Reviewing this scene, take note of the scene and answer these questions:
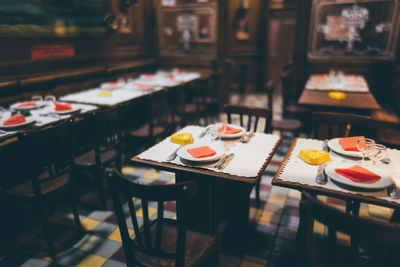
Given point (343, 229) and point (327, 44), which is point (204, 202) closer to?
point (343, 229)

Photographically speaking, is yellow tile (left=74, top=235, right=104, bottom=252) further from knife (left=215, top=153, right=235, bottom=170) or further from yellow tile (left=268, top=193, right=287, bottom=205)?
yellow tile (left=268, top=193, right=287, bottom=205)

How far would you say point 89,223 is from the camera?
9.07ft

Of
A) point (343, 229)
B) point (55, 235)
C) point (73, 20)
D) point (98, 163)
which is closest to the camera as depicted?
point (343, 229)

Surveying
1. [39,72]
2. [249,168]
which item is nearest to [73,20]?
[39,72]

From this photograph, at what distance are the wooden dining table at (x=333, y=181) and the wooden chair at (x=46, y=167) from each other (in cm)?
168

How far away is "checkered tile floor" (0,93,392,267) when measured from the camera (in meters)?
2.30

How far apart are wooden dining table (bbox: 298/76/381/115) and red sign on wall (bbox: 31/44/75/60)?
3.40 m

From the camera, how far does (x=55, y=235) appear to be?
2607 millimetres

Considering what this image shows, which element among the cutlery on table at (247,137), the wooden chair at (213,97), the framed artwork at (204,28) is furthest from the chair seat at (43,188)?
the framed artwork at (204,28)

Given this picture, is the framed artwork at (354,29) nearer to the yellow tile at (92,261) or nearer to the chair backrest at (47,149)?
the chair backrest at (47,149)

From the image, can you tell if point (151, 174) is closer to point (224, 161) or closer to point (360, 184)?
point (224, 161)

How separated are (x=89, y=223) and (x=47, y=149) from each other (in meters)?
0.89

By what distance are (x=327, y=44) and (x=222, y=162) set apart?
14.6 feet

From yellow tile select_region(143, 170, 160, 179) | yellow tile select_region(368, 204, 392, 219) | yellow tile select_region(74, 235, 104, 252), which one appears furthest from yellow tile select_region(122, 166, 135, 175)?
yellow tile select_region(368, 204, 392, 219)
